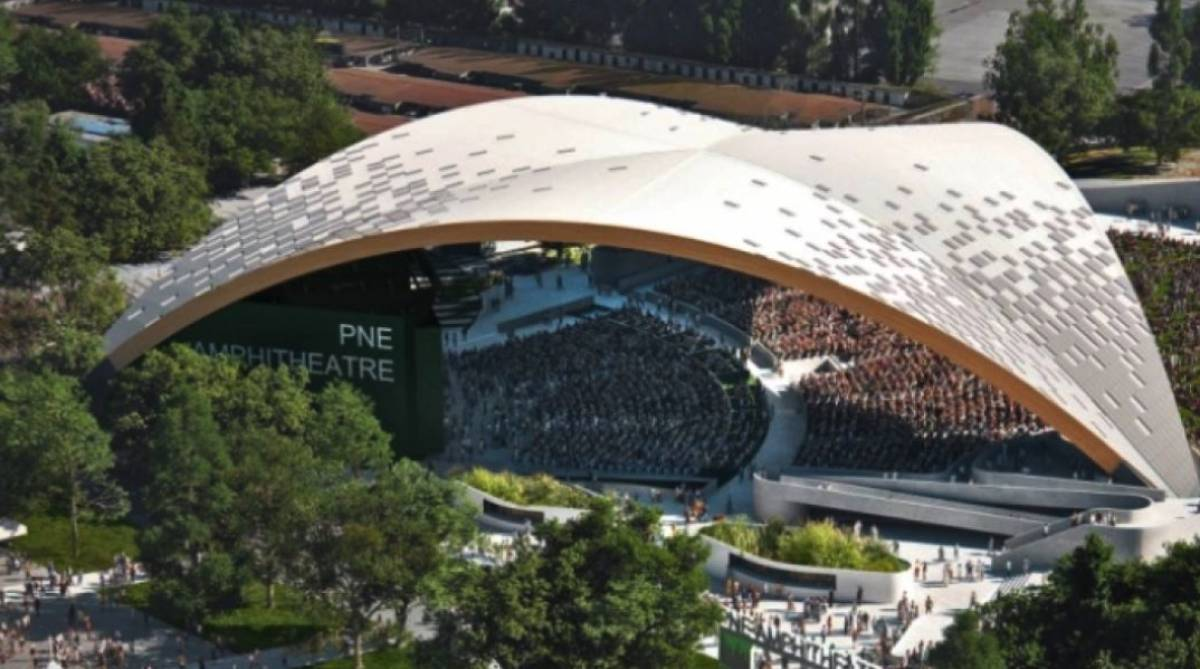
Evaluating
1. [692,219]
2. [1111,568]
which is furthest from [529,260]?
[1111,568]

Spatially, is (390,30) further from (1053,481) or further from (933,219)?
(1053,481)

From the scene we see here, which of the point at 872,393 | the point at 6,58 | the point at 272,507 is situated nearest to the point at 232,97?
the point at 6,58

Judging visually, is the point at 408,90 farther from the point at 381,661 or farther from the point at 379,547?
the point at 379,547

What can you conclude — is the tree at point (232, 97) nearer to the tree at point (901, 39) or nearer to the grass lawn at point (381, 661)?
the tree at point (901, 39)

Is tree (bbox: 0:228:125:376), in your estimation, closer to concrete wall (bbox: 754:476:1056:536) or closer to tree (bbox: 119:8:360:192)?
tree (bbox: 119:8:360:192)

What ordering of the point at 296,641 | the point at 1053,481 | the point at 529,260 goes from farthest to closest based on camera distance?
the point at 529,260 → the point at 1053,481 → the point at 296,641

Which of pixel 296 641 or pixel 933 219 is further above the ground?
pixel 933 219
